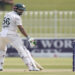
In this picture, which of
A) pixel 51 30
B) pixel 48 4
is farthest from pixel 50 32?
pixel 48 4

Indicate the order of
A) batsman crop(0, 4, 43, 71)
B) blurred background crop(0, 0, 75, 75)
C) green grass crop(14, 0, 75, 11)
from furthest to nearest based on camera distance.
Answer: green grass crop(14, 0, 75, 11) < blurred background crop(0, 0, 75, 75) < batsman crop(0, 4, 43, 71)

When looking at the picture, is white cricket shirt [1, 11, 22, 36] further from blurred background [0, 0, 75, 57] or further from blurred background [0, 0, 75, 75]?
blurred background [0, 0, 75, 57]

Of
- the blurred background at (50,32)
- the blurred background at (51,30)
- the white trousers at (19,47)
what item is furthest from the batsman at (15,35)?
the blurred background at (51,30)

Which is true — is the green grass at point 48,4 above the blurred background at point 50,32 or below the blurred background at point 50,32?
above

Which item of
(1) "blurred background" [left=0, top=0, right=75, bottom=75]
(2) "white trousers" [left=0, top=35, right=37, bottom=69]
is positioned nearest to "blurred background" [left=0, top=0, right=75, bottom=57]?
(1) "blurred background" [left=0, top=0, right=75, bottom=75]

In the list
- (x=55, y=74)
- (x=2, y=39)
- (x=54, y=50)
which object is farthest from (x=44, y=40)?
(x=55, y=74)

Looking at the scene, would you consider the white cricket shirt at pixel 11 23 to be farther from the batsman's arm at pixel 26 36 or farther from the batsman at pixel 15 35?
the batsman's arm at pixel 26 36

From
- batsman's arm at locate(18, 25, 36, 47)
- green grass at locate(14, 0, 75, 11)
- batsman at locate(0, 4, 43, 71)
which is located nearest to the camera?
batsman's arm at locate(18, 25, 36, 47)

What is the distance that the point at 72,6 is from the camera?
29703 millimetres

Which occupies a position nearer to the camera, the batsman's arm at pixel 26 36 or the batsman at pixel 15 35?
the batsman's arm at pixel 26 36

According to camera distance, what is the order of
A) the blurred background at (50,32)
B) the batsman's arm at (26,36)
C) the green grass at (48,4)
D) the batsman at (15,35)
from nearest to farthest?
the batsman's arm at (26,36) → the batsman at (15,35) → the blurred background at (50,32) → the green grass at (48,4)

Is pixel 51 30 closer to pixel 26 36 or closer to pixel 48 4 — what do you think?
pixel 26 36

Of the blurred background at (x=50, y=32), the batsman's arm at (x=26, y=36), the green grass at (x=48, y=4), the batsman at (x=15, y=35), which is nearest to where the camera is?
A: the batsman's arm at (x=26, y=36)

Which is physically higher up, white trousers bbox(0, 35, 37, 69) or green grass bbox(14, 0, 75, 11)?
green grass bbox(14, 0, 75, 11)
